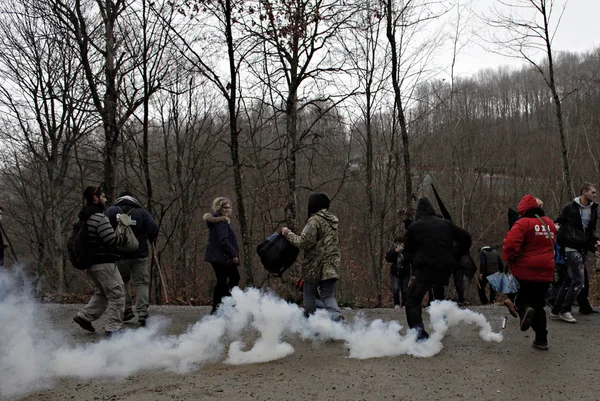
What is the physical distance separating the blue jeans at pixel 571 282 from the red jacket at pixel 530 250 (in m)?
1.66

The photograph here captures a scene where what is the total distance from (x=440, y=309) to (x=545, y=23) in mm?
9433

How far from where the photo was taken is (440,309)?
6.09 meters

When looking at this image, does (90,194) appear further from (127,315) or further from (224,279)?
(224,279)

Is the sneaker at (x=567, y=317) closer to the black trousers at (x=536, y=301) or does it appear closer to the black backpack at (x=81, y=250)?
the black trousers at (x=536, y=301)

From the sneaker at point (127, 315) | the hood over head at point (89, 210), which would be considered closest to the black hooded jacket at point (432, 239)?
the hood over head at point (89, 210)

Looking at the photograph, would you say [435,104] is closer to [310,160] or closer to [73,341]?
[310,160]

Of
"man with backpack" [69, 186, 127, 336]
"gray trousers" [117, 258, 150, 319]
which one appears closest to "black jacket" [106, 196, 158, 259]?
"gray trousers" [117, 258, 150, 319]

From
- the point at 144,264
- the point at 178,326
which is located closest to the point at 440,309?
the point at 178,326

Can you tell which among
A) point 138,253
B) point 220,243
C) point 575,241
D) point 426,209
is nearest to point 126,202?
point 138,253

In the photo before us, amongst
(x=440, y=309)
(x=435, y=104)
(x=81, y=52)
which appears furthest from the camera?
(x=435, y=104)

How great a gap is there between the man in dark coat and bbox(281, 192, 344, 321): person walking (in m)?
0.96

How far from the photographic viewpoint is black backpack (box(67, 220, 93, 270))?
599 cm

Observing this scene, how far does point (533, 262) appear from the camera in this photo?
5.46 m

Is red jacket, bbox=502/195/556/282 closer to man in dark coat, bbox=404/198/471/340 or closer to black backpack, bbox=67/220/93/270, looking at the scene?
man in dark coat, bbox=404/198/471/340
